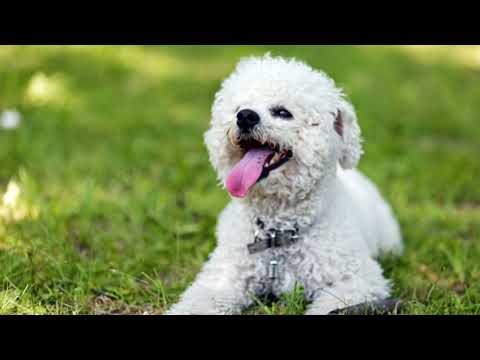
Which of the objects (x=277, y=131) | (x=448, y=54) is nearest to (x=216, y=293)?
(x=277, y=131)

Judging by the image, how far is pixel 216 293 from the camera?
4125mm

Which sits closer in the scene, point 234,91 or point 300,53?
point 234,91

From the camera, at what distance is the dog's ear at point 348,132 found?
4184 mm

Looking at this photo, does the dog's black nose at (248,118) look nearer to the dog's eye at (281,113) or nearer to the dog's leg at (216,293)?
the dog's eye at (281,113)

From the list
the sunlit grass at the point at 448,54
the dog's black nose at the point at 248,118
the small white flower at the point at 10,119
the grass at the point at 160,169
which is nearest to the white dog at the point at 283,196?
the dog's black nose at the point at 248,118

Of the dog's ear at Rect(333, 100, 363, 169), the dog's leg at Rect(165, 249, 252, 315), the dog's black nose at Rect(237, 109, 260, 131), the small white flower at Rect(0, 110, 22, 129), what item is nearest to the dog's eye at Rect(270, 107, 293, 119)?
the dog's black nose at Rect(237, 109, 260, 131)

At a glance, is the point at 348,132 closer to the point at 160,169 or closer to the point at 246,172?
the point at 246,172

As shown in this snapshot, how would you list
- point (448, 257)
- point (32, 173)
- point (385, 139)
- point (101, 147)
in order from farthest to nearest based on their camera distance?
point (385, 139) → point (101, 147) → point (32, 173) → point (448, 257)

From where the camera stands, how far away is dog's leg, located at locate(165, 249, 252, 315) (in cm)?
402
